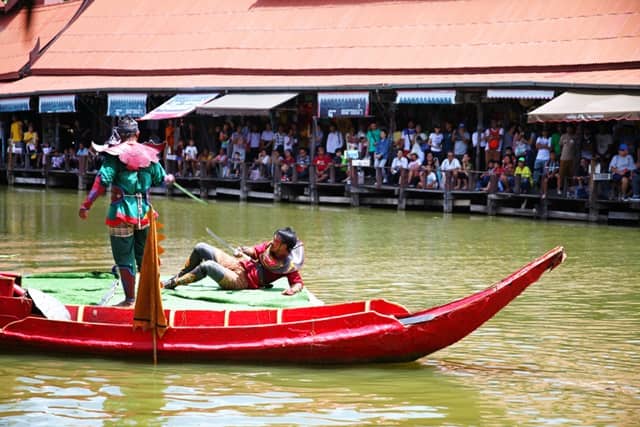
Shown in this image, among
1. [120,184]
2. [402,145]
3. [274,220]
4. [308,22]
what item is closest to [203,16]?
[308,22]

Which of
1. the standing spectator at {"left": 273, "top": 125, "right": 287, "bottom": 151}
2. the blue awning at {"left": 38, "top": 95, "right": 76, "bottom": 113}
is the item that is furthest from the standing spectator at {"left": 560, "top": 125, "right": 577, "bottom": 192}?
the blue awning at {"left": 38, "top": 95, "right": 76, "bottom": 113}

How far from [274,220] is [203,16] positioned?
1241 cm

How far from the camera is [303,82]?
100.0 ft

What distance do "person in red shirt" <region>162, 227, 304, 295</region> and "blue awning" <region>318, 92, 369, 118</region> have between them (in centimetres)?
1689

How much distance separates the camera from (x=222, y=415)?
341 inches

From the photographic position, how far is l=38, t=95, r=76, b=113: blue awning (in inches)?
1347

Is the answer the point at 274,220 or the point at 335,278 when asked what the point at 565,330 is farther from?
the point at 274,220

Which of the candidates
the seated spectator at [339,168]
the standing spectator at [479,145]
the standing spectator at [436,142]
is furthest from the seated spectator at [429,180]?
the seated spectator at [339,168]

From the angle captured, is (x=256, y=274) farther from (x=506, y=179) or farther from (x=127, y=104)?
(x=127, y=104)

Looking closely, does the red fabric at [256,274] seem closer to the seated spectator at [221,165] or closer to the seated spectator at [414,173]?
the seated spectator at [414,173]

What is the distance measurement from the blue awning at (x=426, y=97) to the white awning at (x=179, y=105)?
5076mm

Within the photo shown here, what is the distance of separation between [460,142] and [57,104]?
11919mm

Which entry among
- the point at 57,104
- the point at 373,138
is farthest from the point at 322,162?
the point at 57,104

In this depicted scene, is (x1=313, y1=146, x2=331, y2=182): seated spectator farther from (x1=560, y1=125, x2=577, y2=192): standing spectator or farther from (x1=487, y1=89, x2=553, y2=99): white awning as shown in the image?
(x1=560, y1=125, x2=577, y2=192): standing spectator
